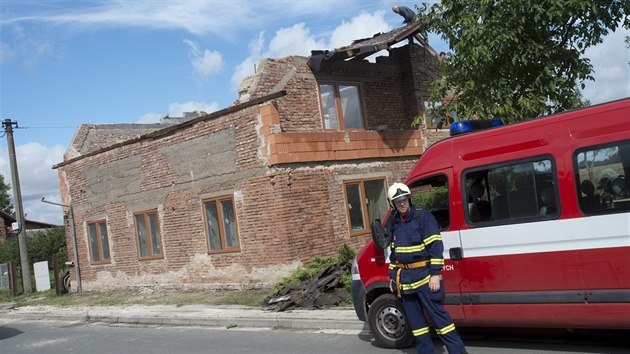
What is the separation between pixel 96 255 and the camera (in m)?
19.5

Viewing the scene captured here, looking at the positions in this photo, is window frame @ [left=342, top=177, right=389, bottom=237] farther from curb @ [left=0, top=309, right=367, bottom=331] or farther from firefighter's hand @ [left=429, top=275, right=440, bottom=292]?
firefighter's hand @ [left=429, top=275, right=440, bottom=292]

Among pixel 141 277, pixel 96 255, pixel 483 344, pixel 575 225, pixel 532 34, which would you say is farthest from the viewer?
pixel 96 255

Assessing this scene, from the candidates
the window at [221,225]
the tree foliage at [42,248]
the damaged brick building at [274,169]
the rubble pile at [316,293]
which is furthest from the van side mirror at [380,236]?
the tree foliage at [42,248]

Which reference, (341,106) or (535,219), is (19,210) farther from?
(535,219)

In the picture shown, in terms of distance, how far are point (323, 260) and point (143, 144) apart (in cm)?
683

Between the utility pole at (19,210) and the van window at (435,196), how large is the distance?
2131 cm

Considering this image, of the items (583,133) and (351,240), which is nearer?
(583,133)

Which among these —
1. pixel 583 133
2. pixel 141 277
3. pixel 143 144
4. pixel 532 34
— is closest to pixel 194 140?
pixel 143 144

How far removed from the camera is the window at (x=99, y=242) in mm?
19000

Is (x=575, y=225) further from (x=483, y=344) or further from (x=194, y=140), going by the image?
(x=194, y=140)

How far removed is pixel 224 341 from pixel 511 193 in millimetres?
5187

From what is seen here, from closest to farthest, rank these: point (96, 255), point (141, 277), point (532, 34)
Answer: point (532, 34), point (141, 277), point (96, 255)

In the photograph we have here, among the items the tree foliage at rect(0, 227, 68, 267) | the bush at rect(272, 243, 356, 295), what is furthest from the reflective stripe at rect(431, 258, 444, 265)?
the tree foliage at rect(0, 227, 68, 267)

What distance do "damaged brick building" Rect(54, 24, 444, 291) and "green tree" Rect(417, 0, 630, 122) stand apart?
3394 millimetres
